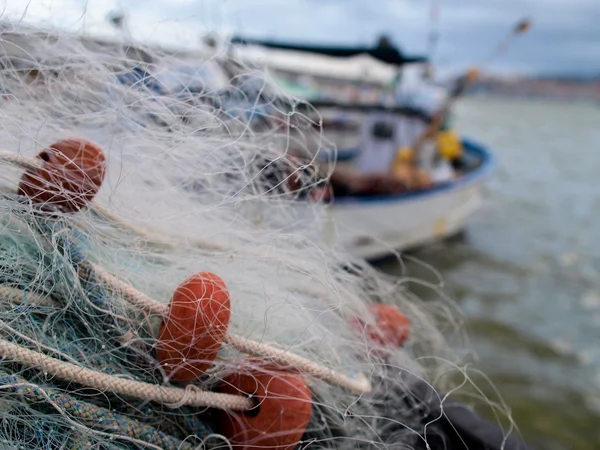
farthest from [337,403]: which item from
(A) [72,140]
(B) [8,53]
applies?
(B) [8,53]

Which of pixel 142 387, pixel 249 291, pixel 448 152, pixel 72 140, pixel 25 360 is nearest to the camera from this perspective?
pixel 25 360

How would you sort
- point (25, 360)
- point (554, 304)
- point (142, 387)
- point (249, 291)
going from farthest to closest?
point (554, 304)
point (249, 291)
point (142, 387)
point (25, 360)

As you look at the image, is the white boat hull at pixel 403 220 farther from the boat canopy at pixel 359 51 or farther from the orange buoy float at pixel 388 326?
the orange buoy float at pixel 388 326

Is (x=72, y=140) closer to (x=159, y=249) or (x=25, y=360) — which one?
(x=159, y=249)

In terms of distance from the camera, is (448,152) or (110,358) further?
(448,152)

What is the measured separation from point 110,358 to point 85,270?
260mm

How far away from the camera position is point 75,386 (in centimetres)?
132

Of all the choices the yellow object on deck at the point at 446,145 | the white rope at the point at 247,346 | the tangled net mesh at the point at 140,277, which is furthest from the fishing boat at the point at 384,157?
the white rope at the point at 247,346

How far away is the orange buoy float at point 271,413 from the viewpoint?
1391 mm

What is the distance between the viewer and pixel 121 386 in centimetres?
129

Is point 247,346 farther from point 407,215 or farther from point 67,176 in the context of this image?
point 407,215

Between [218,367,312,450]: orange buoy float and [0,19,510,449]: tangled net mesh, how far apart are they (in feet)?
0.15

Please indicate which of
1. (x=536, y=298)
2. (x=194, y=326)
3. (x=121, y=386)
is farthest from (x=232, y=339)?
(x=536, y=298)

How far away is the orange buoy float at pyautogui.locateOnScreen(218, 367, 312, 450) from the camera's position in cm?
139
